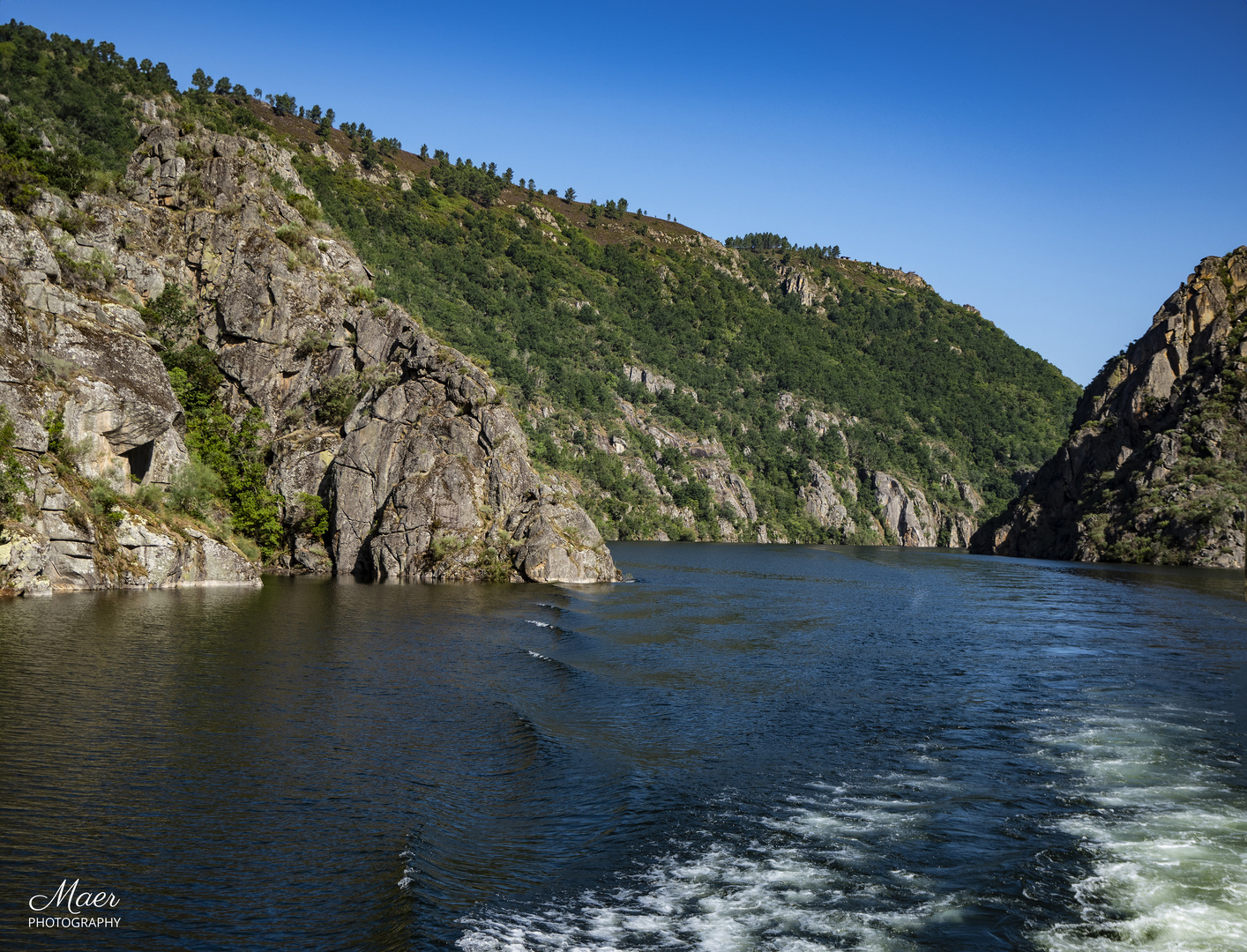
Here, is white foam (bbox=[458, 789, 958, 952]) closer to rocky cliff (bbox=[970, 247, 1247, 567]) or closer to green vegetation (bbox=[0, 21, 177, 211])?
green vegetation (bbox=[0, 21, 177, 211])

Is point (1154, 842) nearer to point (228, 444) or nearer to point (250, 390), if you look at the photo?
point (228, 444)

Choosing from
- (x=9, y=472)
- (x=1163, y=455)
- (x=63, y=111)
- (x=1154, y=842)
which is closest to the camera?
(x=1154, y=842)

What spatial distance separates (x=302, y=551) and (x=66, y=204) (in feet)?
108

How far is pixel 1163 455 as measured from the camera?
375 feet

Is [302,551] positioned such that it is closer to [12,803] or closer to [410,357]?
[410,357]

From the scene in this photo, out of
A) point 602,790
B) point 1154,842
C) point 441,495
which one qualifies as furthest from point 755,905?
point 441,495

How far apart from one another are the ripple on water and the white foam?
2.56 metres

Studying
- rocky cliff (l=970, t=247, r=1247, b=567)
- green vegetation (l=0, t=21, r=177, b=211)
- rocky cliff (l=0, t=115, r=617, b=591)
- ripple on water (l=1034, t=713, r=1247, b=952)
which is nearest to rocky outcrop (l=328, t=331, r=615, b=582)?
rocky cliff (l=0, t=115, r=617, b=591)

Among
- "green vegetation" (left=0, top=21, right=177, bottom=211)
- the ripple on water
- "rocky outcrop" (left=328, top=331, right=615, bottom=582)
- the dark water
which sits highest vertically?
"green vegetation" (left=0, top=21, right=177, bottom=211)

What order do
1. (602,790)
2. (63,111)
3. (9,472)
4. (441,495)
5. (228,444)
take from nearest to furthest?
(602,790) → (9,472) → (441,495) → (228,444) → (63,111)

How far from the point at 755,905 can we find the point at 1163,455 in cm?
12859

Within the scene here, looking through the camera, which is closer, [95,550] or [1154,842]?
[1154,842]

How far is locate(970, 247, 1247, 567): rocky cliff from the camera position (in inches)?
4136

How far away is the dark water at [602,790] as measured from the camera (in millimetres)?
12320
